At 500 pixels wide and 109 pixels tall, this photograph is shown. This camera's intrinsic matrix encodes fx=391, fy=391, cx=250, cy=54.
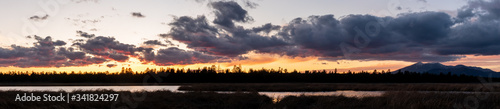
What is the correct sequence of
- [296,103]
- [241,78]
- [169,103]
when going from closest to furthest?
1. [296,103]
2. [169,103]
3. [241,78]

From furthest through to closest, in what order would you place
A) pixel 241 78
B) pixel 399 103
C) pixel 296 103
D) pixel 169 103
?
pixel 241 78 → pixel 169 103 → pixel 296 103 → pixel 399 103

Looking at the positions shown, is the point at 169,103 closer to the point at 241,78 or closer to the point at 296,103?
the point at 296,103

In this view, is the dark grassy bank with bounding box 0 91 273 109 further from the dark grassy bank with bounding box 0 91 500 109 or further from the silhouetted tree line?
the silhouetted tree line

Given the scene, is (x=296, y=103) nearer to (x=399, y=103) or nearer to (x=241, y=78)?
(x=399, y=103)

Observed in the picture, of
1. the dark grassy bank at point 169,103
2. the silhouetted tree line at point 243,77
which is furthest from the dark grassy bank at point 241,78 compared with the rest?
the dark grassy bank at point 169,103

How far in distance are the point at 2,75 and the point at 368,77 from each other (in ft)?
489

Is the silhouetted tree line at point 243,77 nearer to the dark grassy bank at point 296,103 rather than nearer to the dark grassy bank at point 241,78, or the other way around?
the dark grassy bank at point 241,78

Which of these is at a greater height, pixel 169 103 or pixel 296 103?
pixel 169 103

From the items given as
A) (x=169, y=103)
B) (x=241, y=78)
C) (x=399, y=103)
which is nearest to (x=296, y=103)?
(x=399, y=103)

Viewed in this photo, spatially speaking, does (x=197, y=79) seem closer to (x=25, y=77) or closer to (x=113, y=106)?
(x=25, y=77)

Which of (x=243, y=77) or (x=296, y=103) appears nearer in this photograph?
(x=296, y=103)

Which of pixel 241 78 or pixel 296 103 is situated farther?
pixel 241 78

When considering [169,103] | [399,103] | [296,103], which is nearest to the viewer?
[399,103]

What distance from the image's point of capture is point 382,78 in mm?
144000
